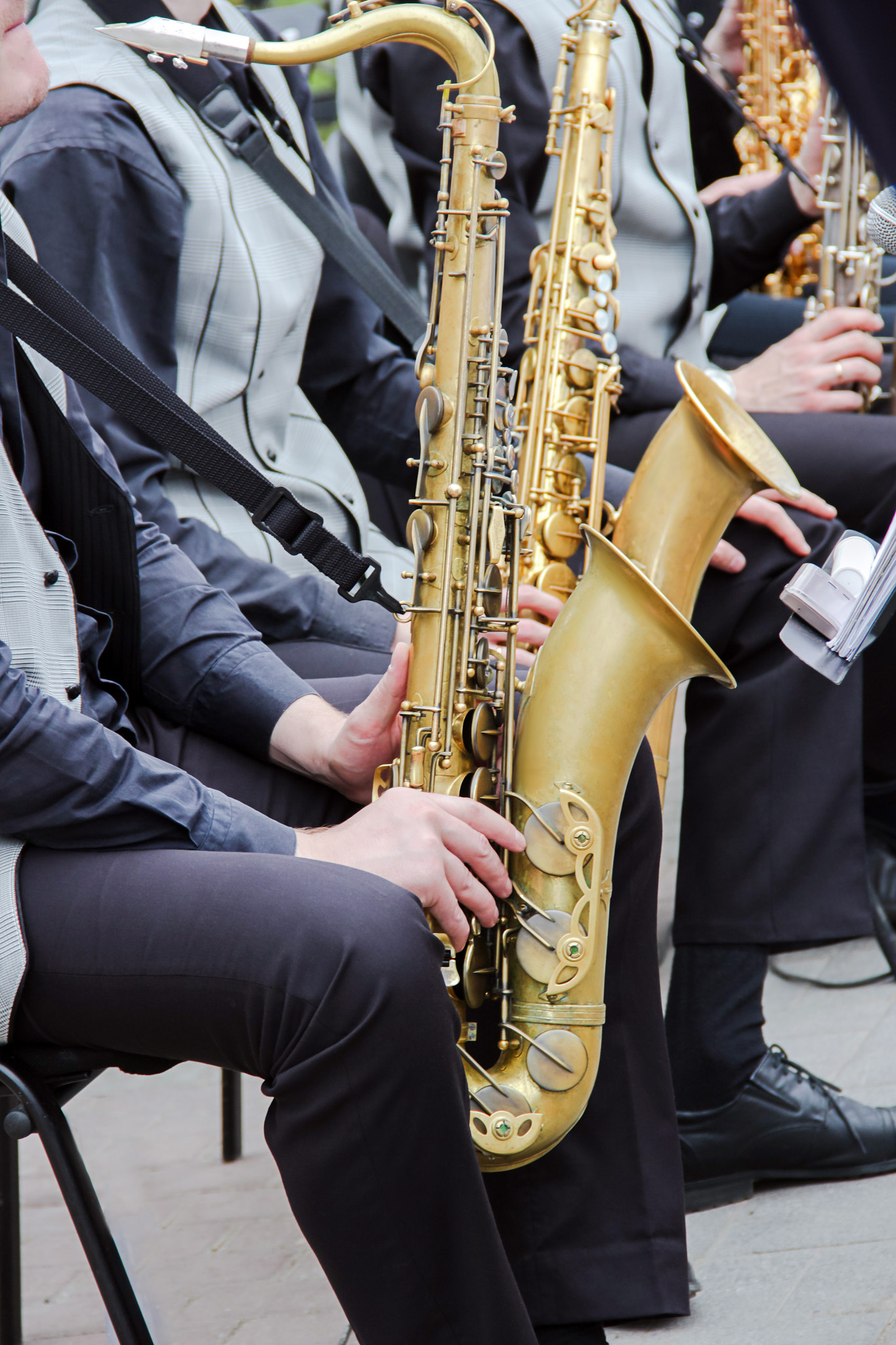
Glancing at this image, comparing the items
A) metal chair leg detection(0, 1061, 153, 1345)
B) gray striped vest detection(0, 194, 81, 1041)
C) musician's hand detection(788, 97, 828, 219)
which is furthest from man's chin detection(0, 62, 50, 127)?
musician's hand detection(788, 97, 828, 219)

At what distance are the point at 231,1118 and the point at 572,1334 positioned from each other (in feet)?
3.17

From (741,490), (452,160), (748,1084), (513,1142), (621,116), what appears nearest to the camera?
(513,1142)

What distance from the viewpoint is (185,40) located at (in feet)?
5.14

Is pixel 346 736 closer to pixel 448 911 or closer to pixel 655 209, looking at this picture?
pixel 448 911

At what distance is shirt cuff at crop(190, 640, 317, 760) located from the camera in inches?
68.1

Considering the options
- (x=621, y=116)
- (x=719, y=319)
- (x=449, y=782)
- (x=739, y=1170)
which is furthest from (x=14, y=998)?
(x=719, y=319)

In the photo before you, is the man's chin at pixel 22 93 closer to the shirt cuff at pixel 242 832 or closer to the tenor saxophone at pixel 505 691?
the tenor saxophone at pixel 505 691

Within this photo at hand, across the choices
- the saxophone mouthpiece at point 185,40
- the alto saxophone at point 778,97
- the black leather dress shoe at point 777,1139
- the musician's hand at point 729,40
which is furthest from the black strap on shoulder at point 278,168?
the musician's hand at point 729,40

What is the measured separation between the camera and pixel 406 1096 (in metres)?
1.23

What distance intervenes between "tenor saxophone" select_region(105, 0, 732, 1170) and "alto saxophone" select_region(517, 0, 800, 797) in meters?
0.24

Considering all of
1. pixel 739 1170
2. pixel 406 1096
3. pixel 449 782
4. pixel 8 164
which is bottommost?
pixel 739 1170

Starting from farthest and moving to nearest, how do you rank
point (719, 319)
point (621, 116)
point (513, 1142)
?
point (719, 319), point (621, 116), point (513, 1142)

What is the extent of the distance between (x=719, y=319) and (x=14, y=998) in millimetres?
2880

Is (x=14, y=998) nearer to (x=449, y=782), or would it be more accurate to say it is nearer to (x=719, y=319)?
(x=449, y=782)
